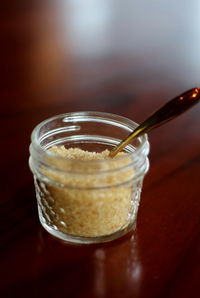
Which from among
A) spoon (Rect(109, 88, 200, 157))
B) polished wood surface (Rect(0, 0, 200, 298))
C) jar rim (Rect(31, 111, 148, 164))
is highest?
spoon (Rect(109, 88, 200, 157))

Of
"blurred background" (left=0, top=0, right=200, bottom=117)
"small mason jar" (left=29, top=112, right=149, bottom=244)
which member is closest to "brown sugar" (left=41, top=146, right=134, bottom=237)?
"small mason jar" (left=29, top=112, right=149, bottom=244)

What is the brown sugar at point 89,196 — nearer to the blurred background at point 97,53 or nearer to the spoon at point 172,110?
the spoon at point 172,110

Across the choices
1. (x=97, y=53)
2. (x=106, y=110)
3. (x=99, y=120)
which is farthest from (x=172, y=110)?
(x=97, y=53)

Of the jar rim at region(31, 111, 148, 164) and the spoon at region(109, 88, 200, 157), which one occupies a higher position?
the spoon at region(109, 88, 200, 157)

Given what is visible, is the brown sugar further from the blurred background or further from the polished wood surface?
the blurred background

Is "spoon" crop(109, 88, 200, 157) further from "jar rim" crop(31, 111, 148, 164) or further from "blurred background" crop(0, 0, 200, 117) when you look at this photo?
"blurred background" crop(0, 0, 200, 117)

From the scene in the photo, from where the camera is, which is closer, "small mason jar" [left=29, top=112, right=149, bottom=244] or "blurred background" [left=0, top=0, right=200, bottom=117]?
"small mason jar" [left=29, top=112, right=149, bottom=244]
